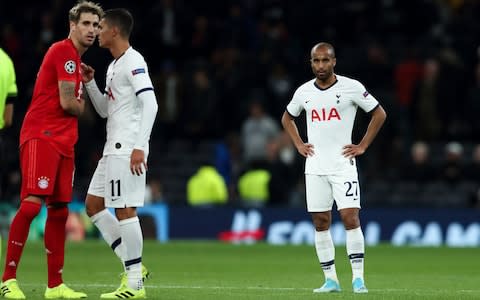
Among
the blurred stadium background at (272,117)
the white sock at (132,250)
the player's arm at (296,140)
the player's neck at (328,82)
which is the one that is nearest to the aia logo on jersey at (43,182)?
the white sock at (132,250)

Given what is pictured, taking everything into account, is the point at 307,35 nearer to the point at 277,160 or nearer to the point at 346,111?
the point at 277,160

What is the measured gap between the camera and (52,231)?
1164 cm

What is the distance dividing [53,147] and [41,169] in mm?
246

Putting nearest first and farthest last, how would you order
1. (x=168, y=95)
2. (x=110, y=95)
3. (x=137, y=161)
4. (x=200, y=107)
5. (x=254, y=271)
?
(x=137, y=161) < (x=110, y=95) < (x=254, y=271) < (x=200, y=107) < (x=168, y=95)

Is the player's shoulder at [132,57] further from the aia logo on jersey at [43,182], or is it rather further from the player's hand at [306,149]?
the player's hand at [306,149]

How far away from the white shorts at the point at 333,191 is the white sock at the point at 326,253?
0.89 ft

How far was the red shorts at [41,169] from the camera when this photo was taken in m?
11.3

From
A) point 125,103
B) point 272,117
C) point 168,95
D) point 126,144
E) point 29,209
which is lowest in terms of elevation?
point 29,209

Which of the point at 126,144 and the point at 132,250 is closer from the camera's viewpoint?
the point at 132,250

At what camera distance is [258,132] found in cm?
2528

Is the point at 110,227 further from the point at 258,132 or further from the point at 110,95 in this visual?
the point at 258,132

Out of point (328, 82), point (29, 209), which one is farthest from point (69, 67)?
point (328, 82)

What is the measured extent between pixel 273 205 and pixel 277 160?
93 centimetres

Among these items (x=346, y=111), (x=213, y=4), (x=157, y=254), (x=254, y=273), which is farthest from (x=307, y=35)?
(x=346, y=111)
